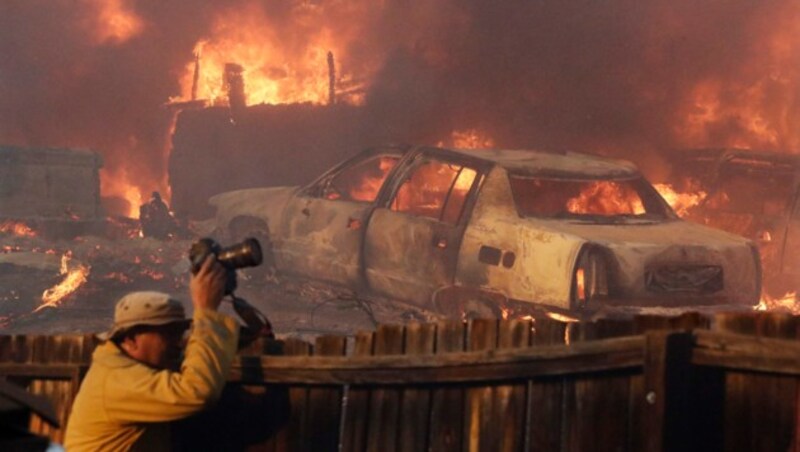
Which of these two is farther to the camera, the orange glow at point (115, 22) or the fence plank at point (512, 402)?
the orange glow at point (115, 22)

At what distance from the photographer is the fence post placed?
410 centimetres

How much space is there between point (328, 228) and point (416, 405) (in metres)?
8.38

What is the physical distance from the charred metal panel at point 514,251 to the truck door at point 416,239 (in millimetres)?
151

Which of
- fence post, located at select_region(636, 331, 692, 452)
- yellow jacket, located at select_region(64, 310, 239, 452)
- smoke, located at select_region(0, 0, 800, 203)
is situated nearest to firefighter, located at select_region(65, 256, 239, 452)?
yellow jacket, located at select_region(64, 310, 239, 452)

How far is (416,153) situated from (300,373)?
7.79 metres

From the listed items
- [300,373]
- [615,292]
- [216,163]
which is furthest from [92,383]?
[216,163]

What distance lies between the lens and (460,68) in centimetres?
2433

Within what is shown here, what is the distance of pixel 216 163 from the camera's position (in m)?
22.7

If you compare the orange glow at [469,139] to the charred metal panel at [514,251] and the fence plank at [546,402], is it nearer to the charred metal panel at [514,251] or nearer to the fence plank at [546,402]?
the charred metal panel at [514,251]

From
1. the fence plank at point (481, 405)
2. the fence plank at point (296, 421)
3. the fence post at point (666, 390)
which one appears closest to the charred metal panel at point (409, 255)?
the fence plank at point (296, 421)

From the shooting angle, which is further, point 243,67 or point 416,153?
point 243,67

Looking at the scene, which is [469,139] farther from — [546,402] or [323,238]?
[546,402]

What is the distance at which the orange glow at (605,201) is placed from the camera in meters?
12.3

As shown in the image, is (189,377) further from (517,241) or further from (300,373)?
(517,241)
